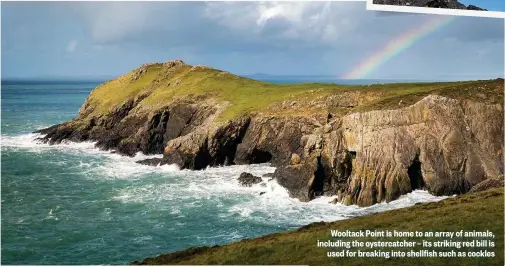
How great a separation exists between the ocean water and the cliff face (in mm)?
2922

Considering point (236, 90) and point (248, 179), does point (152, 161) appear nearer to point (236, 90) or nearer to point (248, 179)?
point (248, 179)

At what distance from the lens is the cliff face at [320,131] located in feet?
177

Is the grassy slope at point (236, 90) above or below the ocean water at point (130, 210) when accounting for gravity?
above

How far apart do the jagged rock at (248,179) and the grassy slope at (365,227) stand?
22966 millimetres

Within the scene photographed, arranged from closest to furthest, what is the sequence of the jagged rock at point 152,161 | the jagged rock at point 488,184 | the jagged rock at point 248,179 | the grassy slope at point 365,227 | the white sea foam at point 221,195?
the grassy slope at point 365,227
the jagged rock at point 488,184
the white sea foam at point 221,195
the jagged rock at point 248,179
the jagged rock at point 152,161

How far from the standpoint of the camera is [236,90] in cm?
9962

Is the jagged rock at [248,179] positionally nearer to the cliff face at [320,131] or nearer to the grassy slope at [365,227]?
the cliff face at [320,131]

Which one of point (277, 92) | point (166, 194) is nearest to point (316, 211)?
point (166, 194)

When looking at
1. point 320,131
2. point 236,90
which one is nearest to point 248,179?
point 320,131

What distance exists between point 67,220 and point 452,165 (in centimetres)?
4136

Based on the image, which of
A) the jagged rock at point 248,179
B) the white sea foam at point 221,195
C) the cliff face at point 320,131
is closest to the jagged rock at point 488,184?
the cliff face at point 320,131

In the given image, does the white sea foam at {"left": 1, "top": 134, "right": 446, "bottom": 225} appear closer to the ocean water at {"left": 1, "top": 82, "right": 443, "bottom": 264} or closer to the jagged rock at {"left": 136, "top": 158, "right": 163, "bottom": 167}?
the ocean water at {"left": 1, "top": 82, "right": 443, "bottom": 264}

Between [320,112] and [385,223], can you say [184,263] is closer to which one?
[385,223]

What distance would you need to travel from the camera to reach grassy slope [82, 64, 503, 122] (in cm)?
6075
